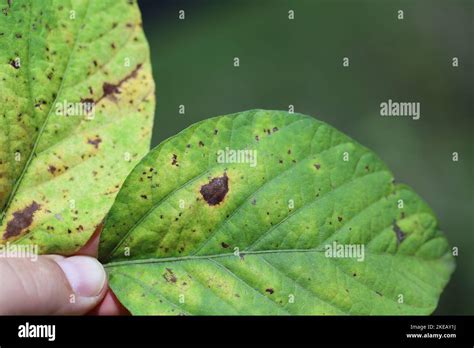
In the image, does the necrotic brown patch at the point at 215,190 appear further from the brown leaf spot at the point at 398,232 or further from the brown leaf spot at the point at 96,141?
the brown leaf spot at the point at 398,232

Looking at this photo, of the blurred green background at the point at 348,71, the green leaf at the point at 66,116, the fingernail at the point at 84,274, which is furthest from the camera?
the blurred green background at the point at 348,71

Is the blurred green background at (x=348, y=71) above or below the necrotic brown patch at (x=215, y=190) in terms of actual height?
above

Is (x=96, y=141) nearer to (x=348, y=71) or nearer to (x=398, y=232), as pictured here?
(x=398, y=232)

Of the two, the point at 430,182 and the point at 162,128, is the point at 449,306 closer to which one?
the point at 430,182

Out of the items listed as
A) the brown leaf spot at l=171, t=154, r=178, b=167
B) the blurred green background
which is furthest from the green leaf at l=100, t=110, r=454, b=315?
the blurred green background

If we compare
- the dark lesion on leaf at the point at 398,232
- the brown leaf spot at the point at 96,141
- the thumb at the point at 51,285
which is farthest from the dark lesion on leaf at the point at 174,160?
the dark lesion on leaf at the point at 398,232
